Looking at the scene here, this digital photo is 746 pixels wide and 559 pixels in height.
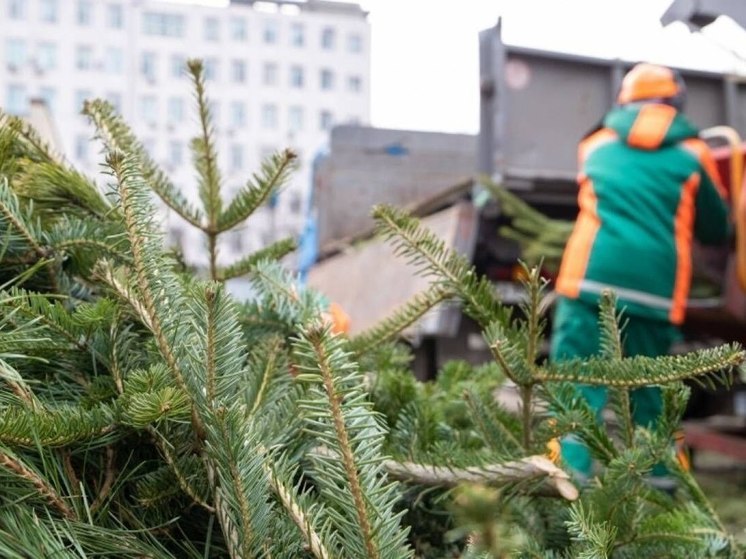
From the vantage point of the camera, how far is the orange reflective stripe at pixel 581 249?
2943mm

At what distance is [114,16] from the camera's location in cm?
4859

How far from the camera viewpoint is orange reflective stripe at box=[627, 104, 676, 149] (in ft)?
10.2

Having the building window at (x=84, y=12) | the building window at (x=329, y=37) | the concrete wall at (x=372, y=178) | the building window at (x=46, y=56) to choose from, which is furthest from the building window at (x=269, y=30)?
the concrete wall at (x=372, y=178)

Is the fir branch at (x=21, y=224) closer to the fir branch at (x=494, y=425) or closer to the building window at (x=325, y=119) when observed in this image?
the fir branch at (x=494, y=425)

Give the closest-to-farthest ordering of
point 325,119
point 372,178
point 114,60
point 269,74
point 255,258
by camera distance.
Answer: point 255,258
point 372,178
point 114,60
point 269,74
point 325,119

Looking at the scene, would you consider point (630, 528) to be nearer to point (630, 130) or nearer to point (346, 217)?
point (630, 130)

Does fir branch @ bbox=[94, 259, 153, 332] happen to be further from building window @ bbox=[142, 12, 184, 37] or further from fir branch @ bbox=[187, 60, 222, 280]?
building window @ bbox=[142, 12, 184, 37]

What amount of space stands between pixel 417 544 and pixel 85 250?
0.47 metres

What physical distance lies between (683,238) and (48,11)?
50370mm

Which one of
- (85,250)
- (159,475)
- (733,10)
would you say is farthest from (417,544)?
(733,10)

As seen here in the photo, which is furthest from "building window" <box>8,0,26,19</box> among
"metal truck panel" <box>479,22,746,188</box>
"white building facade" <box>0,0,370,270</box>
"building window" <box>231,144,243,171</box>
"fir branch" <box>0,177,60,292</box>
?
"fir branch" <box>0,177,60,292</box>

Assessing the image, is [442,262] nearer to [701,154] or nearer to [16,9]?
[701,154]

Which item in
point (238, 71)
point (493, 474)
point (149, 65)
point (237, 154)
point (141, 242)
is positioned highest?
point (149, 65)

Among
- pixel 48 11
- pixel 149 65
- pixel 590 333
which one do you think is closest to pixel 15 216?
pixel 590 333
